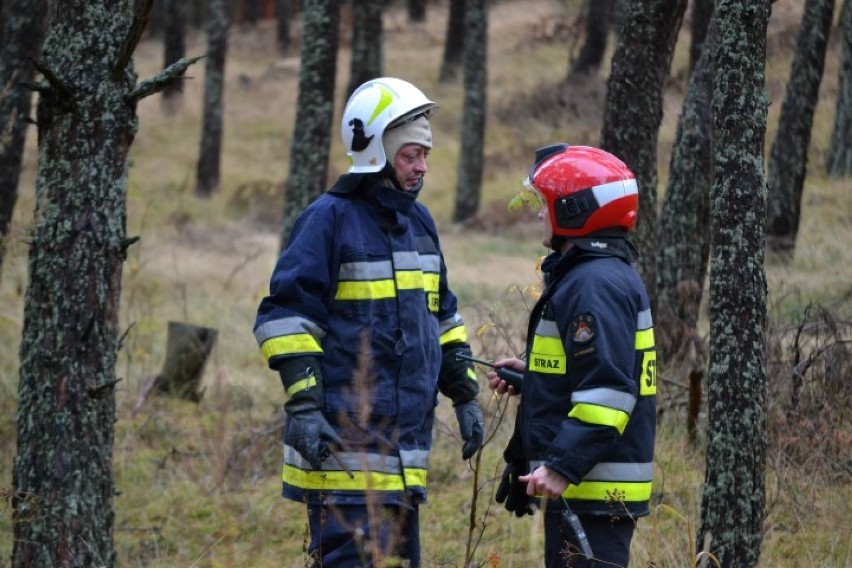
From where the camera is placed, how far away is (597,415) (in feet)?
11.7

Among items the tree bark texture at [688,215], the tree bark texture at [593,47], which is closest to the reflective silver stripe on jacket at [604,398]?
the tree bark texture at [688,215]

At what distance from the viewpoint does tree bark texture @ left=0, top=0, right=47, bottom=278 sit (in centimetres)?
998

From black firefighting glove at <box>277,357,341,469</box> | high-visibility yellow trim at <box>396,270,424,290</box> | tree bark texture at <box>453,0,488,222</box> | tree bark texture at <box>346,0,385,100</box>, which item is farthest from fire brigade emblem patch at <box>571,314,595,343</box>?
tree bark texture at <box>346,0,385,100</box>

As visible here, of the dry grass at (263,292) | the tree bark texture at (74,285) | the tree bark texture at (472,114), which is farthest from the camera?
the tree bark texture at (472,114)

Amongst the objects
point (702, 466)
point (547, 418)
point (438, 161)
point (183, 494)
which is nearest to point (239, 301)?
point (183, 494)

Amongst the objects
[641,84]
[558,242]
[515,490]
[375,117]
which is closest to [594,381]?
[558,242]

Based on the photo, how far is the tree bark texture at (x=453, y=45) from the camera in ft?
102

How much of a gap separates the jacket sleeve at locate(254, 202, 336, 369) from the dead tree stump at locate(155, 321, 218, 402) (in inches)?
201

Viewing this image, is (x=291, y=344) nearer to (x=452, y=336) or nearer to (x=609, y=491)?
(x=452, y=336)

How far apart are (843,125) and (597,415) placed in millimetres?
15807

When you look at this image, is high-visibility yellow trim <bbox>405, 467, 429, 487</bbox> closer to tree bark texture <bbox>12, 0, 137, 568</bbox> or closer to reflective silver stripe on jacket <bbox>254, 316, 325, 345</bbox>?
reflective silver stripe on jacket <bbox>254, 316, 325, 345</bbox>

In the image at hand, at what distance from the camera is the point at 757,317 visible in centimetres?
439

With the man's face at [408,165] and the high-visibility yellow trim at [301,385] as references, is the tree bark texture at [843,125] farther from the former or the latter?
the high-visibility yellow trim at [301,385]

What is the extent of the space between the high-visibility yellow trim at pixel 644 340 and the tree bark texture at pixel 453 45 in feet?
90.9
